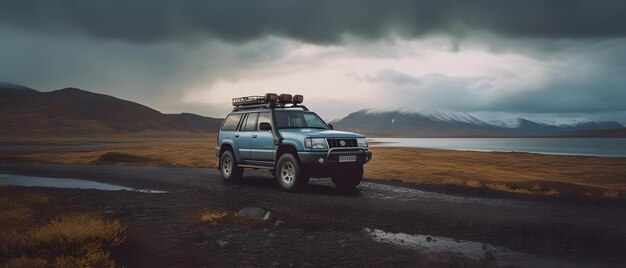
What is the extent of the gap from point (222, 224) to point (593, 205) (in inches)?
316

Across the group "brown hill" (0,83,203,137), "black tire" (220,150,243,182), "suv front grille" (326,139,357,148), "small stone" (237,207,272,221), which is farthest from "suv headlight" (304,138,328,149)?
"brown hill" (0,83,203,137)

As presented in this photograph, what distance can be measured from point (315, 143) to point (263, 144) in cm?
201

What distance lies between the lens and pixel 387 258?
6164 mm

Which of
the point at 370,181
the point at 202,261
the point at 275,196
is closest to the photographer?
the point at 202,261

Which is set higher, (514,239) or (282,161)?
(282,161)

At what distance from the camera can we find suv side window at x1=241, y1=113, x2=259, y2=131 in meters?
13.8

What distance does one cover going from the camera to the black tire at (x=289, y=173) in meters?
12.0

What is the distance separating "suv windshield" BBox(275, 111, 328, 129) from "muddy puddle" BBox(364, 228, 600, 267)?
5.85 m

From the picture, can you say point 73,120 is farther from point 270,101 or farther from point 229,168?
point 270,101

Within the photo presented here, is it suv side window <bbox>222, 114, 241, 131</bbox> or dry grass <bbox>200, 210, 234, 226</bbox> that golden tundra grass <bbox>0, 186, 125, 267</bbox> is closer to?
dry grass <bbox>200, 210, 234, 226</bbox>

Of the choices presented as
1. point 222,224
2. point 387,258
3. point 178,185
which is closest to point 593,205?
point 387,258

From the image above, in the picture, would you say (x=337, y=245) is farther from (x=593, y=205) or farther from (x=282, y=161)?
(x=593, y=205)

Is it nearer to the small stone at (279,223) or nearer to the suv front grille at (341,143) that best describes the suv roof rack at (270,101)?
the suv front grille at (341,143)

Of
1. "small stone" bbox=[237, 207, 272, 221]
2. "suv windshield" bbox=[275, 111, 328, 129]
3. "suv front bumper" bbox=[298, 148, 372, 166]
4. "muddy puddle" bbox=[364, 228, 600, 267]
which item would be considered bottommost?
"muddy puddle" bbox=[364, 228, 600, 267]
